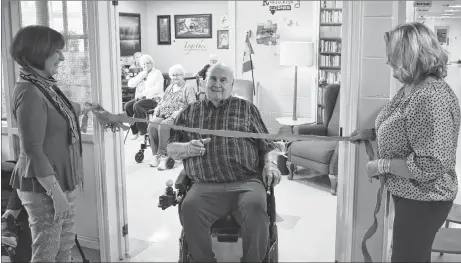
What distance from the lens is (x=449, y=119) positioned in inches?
62.9

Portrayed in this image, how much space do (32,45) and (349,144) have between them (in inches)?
66.7

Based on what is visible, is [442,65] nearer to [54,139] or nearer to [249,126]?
[249,126]

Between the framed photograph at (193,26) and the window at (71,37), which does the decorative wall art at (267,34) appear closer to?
the framed photograph at (193,26)

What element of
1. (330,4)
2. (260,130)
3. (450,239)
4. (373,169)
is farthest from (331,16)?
(373,169)

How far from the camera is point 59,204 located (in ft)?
6.59

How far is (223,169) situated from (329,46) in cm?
431

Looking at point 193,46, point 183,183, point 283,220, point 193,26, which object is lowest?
point 283,220

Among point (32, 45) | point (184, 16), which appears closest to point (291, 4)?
point (184, 16)

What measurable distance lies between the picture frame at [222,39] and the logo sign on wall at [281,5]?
4.38 ft

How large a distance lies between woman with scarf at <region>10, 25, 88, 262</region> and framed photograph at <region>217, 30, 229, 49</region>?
6.08m

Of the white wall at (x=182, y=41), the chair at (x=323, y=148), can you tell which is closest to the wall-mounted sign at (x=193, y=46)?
the white wall at (x=182, y=41)

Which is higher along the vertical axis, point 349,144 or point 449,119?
Answer: point 449,119

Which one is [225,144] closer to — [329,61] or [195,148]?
[195,148]

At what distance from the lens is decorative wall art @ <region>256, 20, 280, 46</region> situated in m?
6.84
